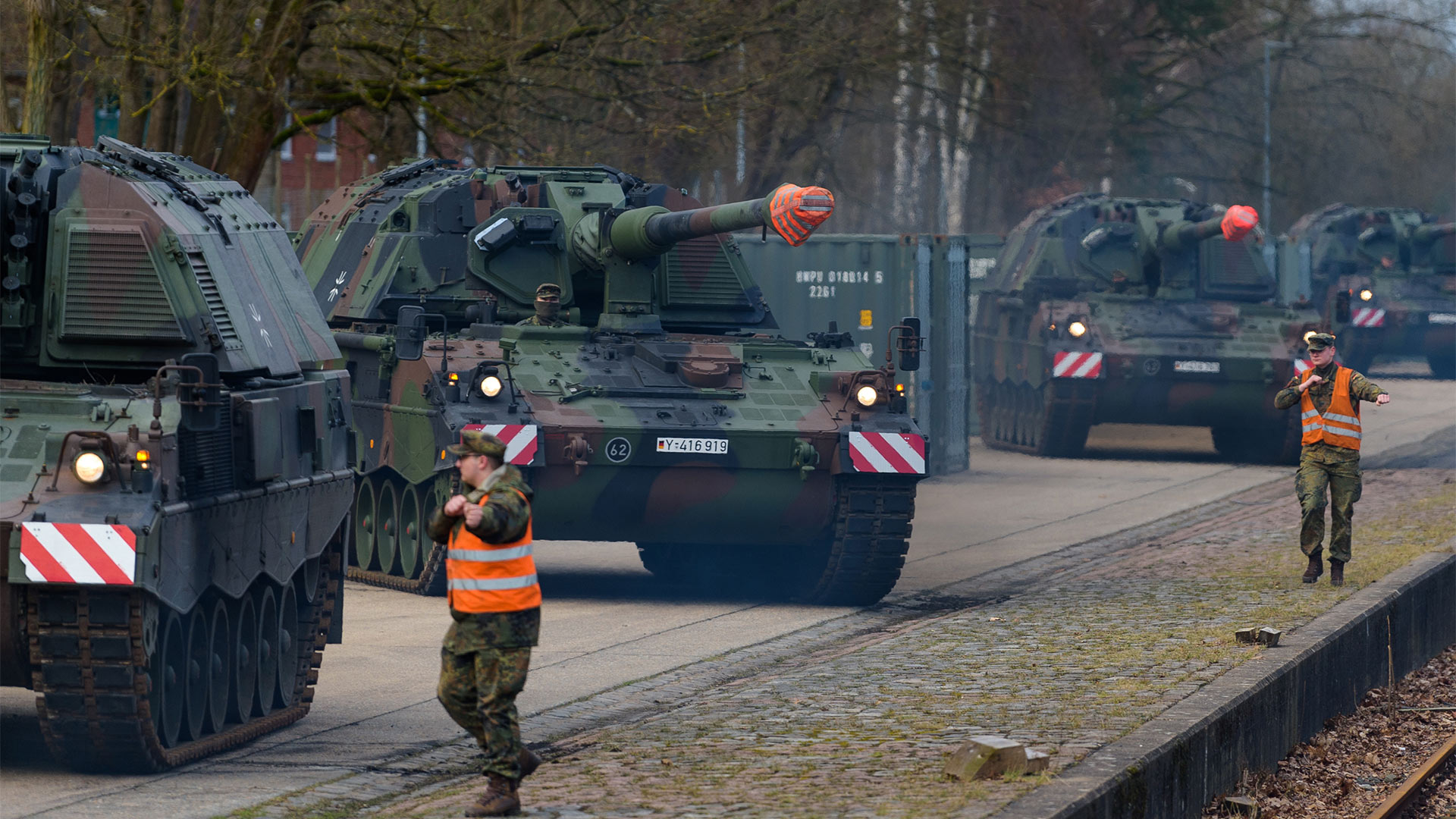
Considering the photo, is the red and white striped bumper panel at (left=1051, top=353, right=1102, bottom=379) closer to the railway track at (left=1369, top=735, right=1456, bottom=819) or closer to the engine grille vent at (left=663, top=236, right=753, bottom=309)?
the engine grille vent at (left=663, top=236, right=753, bottom=309)

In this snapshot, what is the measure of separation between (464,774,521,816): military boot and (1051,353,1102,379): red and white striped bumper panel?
16993 mm

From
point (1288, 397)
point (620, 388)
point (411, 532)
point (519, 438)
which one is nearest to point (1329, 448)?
point (1288, 397)

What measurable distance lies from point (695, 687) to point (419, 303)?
19.0ft

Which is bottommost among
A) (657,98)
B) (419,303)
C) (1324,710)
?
(1324,710)

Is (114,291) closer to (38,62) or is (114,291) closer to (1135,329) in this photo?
(38,62)

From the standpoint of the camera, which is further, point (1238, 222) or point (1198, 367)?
point (1198, 367)

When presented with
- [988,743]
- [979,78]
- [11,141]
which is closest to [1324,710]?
[988,743]

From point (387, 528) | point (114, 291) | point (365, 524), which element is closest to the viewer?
point (114, 291)

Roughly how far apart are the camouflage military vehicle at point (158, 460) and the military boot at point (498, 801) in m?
1.64

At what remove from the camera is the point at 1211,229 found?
2386cm

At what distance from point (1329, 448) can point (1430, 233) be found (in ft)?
75.5

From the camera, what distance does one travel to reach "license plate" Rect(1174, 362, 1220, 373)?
23.6 meters

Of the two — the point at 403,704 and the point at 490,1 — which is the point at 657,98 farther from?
the point at 403,704

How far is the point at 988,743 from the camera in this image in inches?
324
